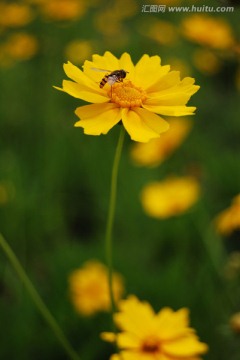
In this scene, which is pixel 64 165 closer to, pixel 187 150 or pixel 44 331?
pixel 187 150

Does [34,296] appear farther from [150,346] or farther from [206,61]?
[206,61]

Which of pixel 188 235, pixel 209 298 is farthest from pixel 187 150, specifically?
pixel 209 298

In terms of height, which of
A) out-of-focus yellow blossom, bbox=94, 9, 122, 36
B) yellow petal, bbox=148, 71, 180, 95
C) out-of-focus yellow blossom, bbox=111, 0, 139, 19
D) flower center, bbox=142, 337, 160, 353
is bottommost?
flower center, bbox=142, 337, 160, 353

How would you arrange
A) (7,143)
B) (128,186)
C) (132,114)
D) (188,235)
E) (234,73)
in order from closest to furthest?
(132,114) < (188,235) < (128,186) < (7,143) < (234,73)

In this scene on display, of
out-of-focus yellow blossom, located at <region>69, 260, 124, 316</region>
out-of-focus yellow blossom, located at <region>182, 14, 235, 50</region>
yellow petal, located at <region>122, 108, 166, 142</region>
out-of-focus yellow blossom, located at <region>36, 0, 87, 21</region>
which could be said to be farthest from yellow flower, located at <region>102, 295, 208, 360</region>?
out-of-focus yellow blossom, located at <region>36, 0, 87, 21</region>

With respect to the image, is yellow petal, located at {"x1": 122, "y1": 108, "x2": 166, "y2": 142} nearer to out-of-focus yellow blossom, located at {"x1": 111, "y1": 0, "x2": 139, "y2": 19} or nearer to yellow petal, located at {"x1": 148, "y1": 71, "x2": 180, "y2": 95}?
yellow petal, located at {"x1": 148, "y1": 71, "x2": 180, "y2": 95}

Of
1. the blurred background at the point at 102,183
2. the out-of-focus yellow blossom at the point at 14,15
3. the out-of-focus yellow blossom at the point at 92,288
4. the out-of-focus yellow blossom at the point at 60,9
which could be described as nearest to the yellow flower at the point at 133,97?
the blurred background at the point at 102,183

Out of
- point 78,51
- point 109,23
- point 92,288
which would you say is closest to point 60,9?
point 78,51
